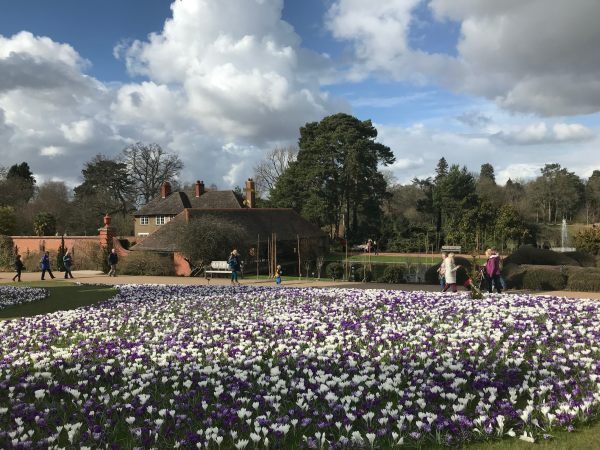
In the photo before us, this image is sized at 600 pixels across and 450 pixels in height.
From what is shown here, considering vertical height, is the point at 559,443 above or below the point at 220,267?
below

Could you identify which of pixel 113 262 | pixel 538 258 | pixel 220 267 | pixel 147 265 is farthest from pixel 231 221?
pixel 538 258

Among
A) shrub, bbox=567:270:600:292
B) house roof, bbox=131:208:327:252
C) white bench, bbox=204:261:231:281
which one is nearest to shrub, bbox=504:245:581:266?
shrub, bbox=567:270:600:292

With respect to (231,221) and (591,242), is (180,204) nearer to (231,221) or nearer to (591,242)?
(231,221)

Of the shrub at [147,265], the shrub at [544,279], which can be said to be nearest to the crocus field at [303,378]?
the shrub at [544,279]

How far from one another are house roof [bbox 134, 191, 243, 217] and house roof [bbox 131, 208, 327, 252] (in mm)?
9534

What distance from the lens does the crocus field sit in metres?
4.74

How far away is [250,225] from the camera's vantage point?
130 feet

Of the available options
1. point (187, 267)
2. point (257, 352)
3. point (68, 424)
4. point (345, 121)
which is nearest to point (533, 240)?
point (345, 121)

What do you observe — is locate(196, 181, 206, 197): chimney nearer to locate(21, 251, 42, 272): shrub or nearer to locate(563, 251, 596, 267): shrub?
locate(21, 251, 42, 272): shrub

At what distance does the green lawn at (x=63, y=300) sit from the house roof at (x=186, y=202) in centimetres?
3325

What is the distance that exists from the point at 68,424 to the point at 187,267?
25.9 meters

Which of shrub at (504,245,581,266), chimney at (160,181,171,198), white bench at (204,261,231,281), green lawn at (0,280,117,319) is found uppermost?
chimney at (160,181,171,198)

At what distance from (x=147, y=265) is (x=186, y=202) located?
26621 mm

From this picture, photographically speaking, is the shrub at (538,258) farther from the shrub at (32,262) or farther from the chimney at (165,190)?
the chimney at (165,190)
